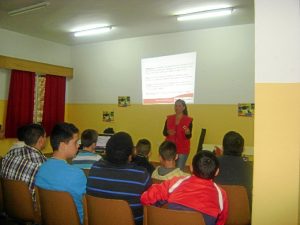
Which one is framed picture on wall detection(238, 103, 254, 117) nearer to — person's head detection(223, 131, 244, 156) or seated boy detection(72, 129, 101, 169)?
person's head detection(223, 131, 244, 156)

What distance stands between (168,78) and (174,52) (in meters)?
0.51

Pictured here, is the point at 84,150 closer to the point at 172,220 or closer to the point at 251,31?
the point at 172,220

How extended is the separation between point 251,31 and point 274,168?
395 cm

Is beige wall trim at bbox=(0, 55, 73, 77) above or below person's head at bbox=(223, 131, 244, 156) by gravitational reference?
above

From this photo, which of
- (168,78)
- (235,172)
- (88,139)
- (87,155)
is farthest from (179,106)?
(235,172)

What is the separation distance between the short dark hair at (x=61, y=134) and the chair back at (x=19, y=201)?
0.35 m

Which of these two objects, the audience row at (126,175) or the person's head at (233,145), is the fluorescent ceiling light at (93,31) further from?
the person's head at (233,145)

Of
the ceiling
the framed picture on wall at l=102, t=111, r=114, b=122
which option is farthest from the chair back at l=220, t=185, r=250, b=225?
the framed picture on wall at l=102, t=111, r=114, b=122

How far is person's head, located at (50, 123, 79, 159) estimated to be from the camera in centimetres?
235

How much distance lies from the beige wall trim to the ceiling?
1.95ft

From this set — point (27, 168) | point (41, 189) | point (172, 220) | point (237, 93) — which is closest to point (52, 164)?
point (41, 189)

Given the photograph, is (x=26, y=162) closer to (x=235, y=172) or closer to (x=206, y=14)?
(x=235, y=172)

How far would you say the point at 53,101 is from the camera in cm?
708

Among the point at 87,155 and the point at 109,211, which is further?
the point at 87,155
